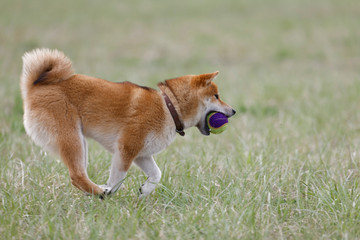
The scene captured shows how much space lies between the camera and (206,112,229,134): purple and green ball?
3.96 m

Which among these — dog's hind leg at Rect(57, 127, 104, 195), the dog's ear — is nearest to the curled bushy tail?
dog's hind leg at Rect(57, 127, 104, 195)

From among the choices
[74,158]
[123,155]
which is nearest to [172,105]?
[123,155]

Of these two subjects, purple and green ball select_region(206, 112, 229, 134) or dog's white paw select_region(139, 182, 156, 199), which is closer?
dog's white paw select_region(139, 182, 156, 199)

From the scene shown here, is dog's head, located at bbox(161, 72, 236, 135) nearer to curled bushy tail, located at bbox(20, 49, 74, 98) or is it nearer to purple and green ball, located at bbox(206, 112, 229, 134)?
purple and green ball, located at bbox(206, 112, 229, 134)

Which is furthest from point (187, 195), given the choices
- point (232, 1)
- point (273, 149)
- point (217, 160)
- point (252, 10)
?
point (232, 1)

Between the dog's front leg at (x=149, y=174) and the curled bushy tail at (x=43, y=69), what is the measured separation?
96 cm

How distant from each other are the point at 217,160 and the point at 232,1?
19.2 metres

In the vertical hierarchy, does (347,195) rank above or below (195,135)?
above

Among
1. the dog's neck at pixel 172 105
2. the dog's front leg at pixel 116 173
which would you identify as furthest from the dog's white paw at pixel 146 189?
the dog's neck at pixel 172 105

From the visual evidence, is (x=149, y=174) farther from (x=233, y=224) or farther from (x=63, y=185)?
(x=233, y=224)

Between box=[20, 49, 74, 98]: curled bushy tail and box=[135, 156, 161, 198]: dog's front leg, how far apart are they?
3.14 feet

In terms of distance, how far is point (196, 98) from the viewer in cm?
396

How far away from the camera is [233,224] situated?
3090 mm

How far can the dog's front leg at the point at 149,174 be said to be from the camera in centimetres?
371
